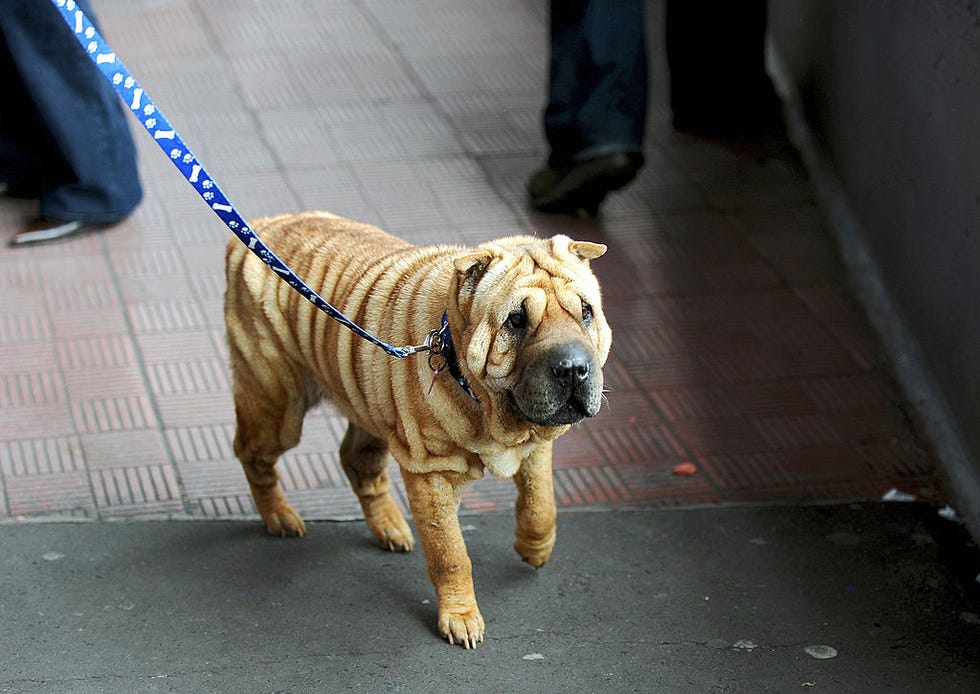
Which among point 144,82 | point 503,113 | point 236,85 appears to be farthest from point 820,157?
point 144,82

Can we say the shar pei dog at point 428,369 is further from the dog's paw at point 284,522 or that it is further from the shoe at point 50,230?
the shoe at point 50,230

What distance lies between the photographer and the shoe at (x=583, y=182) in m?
6.97

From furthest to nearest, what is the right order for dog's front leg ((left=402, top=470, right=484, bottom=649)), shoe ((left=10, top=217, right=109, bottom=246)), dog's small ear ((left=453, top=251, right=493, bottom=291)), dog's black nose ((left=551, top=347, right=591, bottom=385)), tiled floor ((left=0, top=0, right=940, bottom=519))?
shoe ((left=10, top=217, right=109, bottom=246))
tiled floor ((left=0, top=0, right=940, bottom=519))
dog's front leg ((left=402, top=470, right=484, bottom=649))
dog's small ear ((left=453, top=251, right=493, bottom=291))
dog's black nose ((left=551, top=347, right=591, bottom=385))

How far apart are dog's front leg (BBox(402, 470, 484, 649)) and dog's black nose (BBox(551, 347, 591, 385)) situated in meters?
0.67

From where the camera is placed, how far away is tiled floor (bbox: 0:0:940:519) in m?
5.10

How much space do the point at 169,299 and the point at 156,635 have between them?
2.44m

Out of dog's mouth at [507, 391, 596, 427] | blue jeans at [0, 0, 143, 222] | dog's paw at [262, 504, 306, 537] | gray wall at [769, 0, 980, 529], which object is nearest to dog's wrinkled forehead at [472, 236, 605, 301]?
dog's mouth at [507, 391, 596, 427]

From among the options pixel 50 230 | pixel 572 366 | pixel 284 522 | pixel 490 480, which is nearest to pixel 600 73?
pixel 490 480

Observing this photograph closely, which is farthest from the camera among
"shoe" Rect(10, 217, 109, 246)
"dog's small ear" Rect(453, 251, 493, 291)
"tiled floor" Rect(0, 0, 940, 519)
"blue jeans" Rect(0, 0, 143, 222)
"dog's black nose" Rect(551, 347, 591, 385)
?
"shoe" Rect(10, 217, 109, 246)

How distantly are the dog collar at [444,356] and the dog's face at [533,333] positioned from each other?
0.13 metres

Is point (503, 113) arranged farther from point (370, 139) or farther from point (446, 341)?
point (446, 341)

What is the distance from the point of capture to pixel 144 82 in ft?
27.6

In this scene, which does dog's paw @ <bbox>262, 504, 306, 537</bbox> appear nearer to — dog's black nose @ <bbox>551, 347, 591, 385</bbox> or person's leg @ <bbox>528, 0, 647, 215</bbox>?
dog's black nose @ <bbox>551, 347, 591, 385</bbox>

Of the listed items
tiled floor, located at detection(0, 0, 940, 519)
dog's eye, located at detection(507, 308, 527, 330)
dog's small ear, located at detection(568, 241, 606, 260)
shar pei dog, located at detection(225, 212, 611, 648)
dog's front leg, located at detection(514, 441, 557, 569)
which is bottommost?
tiled floor, located at detection(0, 0, 940, 519)
